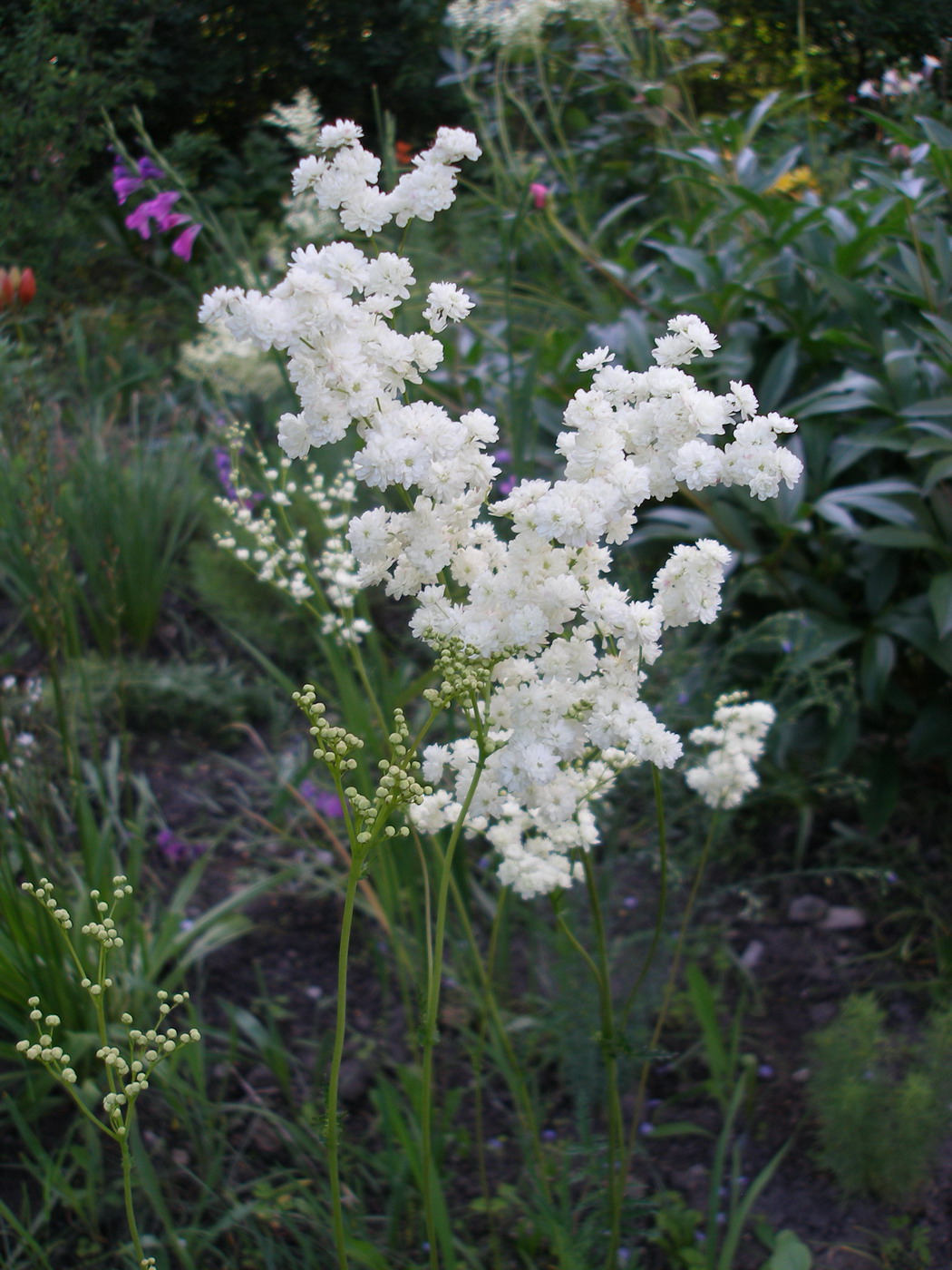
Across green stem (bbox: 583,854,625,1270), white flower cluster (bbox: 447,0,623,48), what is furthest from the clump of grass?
white flower cluster (bbox: 447,0,623,48)

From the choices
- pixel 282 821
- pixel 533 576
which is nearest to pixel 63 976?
pixel 282 821

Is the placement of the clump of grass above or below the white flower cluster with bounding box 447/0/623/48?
below

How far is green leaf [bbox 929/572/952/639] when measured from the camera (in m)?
1.72

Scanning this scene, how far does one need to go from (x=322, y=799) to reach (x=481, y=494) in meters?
1.51

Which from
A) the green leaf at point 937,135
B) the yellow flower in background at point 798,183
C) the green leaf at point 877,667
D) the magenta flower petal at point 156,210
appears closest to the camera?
the magenta flower petal at point 156,210

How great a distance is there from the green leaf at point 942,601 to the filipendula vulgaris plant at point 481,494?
1075 mm

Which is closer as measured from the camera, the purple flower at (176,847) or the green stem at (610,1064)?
the green stem at (610,1064)

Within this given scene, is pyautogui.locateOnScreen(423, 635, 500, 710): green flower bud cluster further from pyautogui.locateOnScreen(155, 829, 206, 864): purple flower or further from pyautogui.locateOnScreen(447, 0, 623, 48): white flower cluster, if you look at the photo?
pyautogui.locateOnScreen(447, 0, 623, 48): white flower cluster

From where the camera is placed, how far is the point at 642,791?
205 centimetres

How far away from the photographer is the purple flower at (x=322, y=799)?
2.21 metres

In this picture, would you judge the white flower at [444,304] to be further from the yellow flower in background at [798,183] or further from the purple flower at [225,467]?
the yellow flower in background at [798,183]

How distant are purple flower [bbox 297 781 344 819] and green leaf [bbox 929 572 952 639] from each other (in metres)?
1.35

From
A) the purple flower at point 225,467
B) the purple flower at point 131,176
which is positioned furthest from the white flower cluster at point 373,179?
the purple flower at point 225,467

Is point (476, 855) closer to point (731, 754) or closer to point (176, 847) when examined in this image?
point (176, 847)
